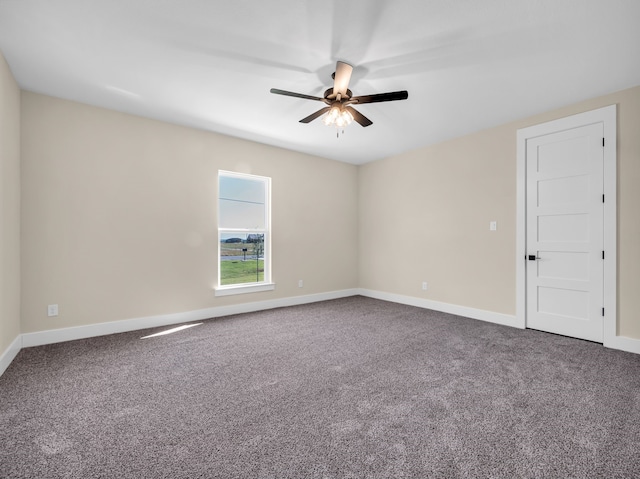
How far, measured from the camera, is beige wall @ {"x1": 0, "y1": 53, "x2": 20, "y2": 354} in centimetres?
251

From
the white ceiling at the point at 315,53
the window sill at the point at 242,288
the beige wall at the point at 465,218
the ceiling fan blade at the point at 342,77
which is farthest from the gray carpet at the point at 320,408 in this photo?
the white ceiling at the point at 315,53

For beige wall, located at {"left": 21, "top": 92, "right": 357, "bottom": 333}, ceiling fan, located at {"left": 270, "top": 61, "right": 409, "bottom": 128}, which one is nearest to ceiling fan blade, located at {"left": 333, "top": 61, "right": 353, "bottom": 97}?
ceiling fan, located at {"left": 270, "top": 61, "right": 409, "bottom": 128}

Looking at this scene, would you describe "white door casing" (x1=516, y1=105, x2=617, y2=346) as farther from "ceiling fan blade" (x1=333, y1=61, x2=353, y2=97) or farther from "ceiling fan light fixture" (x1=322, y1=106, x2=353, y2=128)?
"ceiling fan blade" (x1=333, y1=61, x2=353, y2=97)

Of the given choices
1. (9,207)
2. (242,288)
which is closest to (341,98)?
(242,288)

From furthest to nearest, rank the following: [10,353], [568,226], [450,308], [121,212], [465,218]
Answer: [450,308] < [465,218] < [121,212] < [568,226] < [10,353]

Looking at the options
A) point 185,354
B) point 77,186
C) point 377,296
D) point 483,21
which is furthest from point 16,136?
point 377,296

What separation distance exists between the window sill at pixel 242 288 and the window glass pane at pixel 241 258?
119 mm

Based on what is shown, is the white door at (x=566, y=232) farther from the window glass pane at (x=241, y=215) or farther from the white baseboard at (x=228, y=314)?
the window glass pane at (x=241, y=215)

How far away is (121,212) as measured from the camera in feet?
11.7

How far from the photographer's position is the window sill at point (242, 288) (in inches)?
170

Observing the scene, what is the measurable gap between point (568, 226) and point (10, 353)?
18.5 ft

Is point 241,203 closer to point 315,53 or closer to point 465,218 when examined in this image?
point 315,53

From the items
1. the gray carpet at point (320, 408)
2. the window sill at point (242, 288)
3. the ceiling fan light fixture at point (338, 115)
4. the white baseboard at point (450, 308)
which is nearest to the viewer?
the gray carpet at point (320, 408)

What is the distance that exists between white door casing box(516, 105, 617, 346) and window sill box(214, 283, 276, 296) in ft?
11.2
